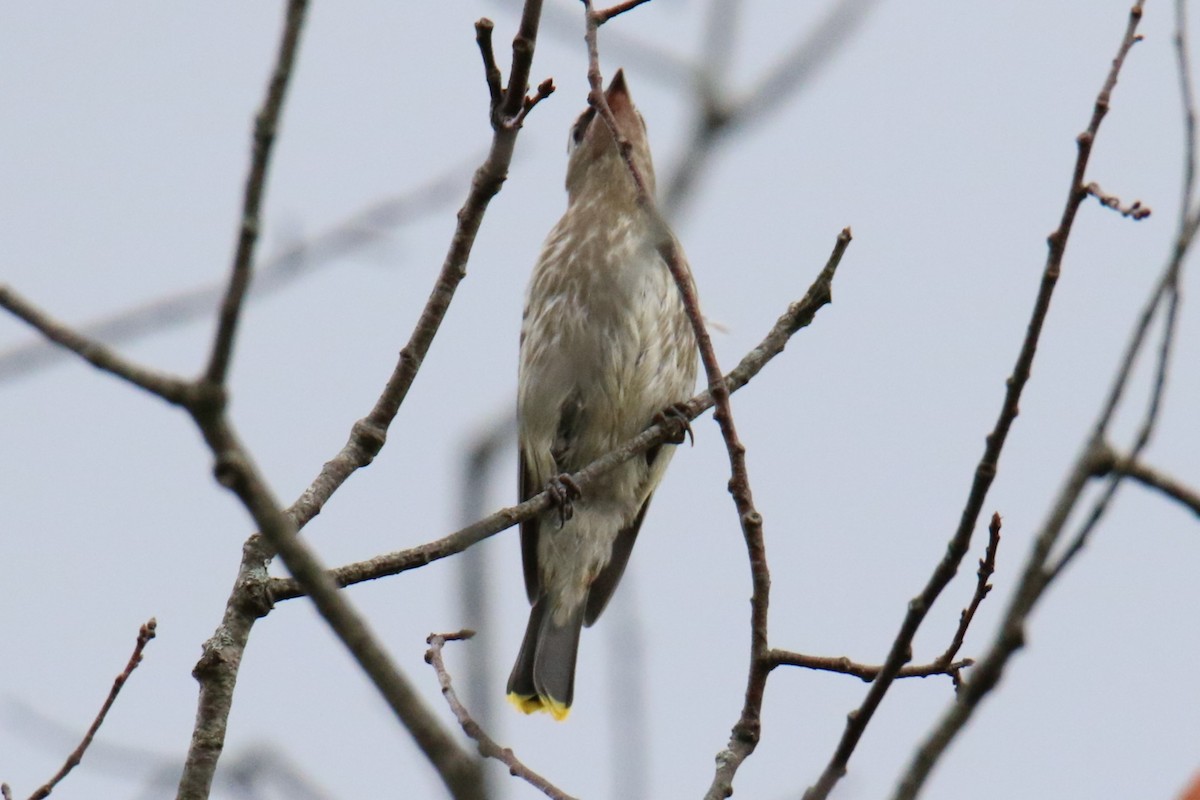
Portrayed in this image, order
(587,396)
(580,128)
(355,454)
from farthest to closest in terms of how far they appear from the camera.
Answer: (580,128), (587,396), (355,454)

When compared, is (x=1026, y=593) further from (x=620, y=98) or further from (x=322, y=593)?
(x=620, y=98)

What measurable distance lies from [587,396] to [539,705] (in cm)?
134

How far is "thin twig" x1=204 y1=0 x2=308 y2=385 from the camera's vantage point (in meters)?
1.90

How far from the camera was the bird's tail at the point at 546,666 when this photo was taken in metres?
6.61

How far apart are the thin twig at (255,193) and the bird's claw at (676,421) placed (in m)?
3.60

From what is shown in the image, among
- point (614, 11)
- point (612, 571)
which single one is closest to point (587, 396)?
point (612, 571)

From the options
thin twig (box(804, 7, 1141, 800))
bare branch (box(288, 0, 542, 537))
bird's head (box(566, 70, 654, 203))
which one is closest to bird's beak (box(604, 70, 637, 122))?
bird's head (box(566, 70, 654, 203))

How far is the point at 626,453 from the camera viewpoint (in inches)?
195

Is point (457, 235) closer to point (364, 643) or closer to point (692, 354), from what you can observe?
point (364, 643)

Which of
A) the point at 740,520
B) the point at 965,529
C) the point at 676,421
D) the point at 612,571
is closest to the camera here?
the point at 965,529

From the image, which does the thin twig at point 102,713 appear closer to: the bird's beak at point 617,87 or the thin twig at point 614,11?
the thin twig at point 614,11

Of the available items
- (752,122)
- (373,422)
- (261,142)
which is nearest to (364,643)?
(261,142)

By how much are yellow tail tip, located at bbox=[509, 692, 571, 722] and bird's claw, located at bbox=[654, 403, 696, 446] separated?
1.26 m

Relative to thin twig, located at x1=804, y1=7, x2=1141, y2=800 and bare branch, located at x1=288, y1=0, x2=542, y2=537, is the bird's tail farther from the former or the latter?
thin twig, located at x1=804, y1=7, x2=1141, y2=800
